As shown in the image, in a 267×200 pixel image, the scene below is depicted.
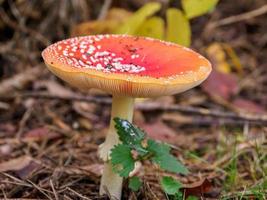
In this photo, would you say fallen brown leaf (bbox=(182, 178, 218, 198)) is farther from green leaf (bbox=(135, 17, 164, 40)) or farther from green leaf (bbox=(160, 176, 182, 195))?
green leaf (bbox=(135, 17, 164, 40))

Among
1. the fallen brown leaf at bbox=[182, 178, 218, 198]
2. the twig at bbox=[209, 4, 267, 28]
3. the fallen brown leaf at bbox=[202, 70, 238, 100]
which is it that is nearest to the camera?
the fallen brown leaf at bbox=[182, 178, 218, 198]

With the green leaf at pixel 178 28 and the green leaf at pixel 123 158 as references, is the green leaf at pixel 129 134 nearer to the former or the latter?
the green leaf at pixel 123 158

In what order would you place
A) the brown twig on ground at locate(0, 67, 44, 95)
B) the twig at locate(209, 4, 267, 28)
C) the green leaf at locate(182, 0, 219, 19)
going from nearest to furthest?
the green leaf at locate(182, 0, 219, 19) < the brown twig on ground at locate(0, 67, 44, 95) < the twig at locate(209, 4, 267, 28)

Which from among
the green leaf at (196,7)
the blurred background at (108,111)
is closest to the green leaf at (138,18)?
the blurred background at (108,111)

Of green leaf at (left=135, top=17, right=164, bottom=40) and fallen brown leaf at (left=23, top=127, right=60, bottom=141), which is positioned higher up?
green leaf at (left=135, top=17, right=164, bottom=40)

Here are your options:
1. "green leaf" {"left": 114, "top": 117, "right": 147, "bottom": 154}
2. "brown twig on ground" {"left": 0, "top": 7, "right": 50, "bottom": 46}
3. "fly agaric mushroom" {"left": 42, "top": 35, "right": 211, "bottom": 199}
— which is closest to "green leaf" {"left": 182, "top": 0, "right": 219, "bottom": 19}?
"fly agaric mushroom" {"left": 42, "top": 35, "right": 211, "bottom": 199}

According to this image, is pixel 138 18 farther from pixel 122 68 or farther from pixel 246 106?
pixel 122 68

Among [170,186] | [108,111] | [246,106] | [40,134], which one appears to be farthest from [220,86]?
[170,186]
